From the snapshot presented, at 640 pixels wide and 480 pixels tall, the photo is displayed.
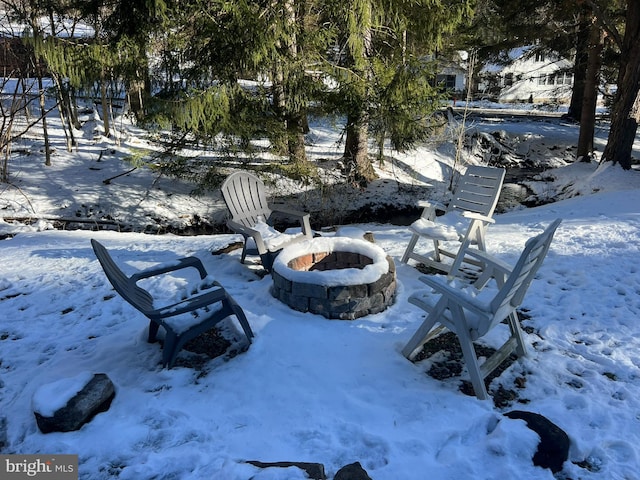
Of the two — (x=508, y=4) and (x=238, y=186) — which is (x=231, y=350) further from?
(x=508, y=4)

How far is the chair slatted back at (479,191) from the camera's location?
4.62 m

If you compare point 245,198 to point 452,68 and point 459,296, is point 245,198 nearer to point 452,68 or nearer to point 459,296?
point 459,296

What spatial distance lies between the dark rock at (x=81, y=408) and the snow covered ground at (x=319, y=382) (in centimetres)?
5

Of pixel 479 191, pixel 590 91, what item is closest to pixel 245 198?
pixel 479 191

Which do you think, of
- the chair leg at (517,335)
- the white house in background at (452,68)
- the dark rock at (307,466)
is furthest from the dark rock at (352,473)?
the white house in background at (452,68)

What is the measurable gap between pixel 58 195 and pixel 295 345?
8115 mm

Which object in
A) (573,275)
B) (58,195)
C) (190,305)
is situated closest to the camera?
(190,305)

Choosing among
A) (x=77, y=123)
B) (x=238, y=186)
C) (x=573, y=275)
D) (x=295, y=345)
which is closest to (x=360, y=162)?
(x=238, y=186)

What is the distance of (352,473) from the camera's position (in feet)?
6.64

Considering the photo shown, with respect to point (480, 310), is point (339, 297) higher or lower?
lower

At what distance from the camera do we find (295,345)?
10.7ft

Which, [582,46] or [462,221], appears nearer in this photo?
[462,221]

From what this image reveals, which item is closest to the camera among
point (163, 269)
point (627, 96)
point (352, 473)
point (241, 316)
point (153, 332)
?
point (352, 473)

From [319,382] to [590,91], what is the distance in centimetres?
1245
